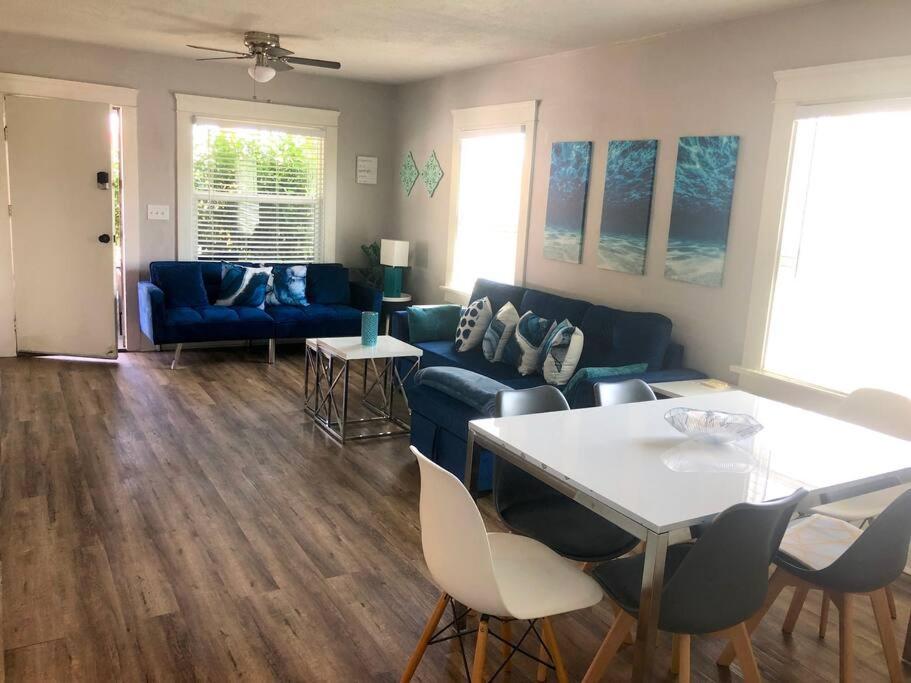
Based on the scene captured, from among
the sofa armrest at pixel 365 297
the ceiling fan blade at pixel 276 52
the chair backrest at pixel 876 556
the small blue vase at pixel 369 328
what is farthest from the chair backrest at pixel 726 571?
the sofa armrest at pixel 365 297

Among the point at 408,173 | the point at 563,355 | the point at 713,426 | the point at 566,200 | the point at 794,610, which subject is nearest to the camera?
the point at 713,426

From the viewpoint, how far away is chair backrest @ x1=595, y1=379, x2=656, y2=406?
3.04m

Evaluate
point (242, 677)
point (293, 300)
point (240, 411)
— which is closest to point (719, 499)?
point (242, 677)

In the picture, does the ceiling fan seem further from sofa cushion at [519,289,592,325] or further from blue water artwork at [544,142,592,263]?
sofa cushion at [519,289,592,325]

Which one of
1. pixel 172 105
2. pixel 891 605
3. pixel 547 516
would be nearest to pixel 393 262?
pixel 172 105

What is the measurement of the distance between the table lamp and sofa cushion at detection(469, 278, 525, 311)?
1.31 m

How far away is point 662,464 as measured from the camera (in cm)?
222

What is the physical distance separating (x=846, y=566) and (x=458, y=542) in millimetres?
1140

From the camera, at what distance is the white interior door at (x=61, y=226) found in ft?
19.8

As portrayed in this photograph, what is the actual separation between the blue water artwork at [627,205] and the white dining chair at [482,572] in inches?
118

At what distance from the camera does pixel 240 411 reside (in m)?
5.19

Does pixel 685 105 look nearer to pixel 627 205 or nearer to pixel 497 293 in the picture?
pixel 627 205

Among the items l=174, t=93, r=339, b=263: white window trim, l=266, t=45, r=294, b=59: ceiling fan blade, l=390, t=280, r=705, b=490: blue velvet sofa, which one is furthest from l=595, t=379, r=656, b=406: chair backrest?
l=174, t=93, r=339, b=263: white window trim

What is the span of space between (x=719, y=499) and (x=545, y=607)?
20.8 inches
